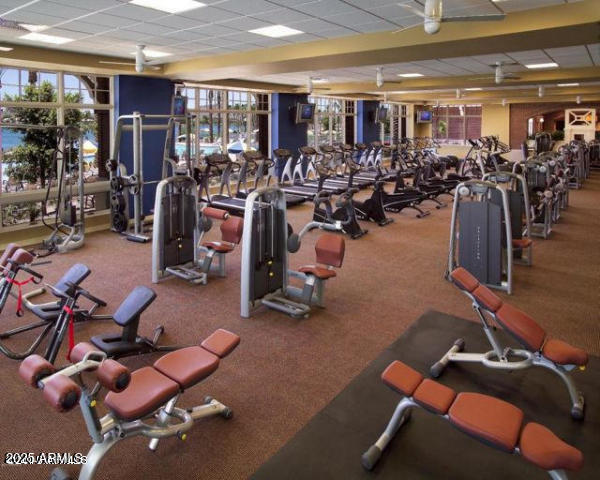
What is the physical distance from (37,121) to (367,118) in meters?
10.5

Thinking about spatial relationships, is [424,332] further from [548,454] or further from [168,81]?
[168,81]

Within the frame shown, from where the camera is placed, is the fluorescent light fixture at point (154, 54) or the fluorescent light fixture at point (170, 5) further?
the fluorescent light fixture at point (154, 54)

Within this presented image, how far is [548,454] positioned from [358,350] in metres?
1.78

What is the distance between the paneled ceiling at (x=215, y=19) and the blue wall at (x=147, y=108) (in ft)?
4.58

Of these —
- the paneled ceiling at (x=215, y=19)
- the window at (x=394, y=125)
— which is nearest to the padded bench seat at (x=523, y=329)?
the paneled ceiling at (x=215, y=19)

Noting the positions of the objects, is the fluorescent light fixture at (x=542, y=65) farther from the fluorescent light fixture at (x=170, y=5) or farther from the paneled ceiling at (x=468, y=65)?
the fluorescent light fixture at (x=170, y=5)

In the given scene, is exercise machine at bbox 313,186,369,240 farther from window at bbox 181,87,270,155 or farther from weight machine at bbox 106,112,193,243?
window at bbox 181,87,270,155

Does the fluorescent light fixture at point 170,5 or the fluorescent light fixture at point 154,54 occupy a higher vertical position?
the fluorescent light fixture at point 154,54

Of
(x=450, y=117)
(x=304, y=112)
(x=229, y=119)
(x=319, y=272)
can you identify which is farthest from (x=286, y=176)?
(x=450, y=117)

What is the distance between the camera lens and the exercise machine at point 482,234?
4734 millimetres

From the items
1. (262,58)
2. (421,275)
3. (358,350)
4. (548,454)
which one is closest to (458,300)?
(421,275)

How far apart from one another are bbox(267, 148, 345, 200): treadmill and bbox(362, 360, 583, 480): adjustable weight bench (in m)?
6.73

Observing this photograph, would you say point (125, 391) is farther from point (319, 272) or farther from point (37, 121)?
point (37, 121)

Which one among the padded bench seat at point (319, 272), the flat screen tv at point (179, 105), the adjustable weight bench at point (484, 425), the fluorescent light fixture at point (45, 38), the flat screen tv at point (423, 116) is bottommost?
the adjustable weight bench at point (484, 425)
